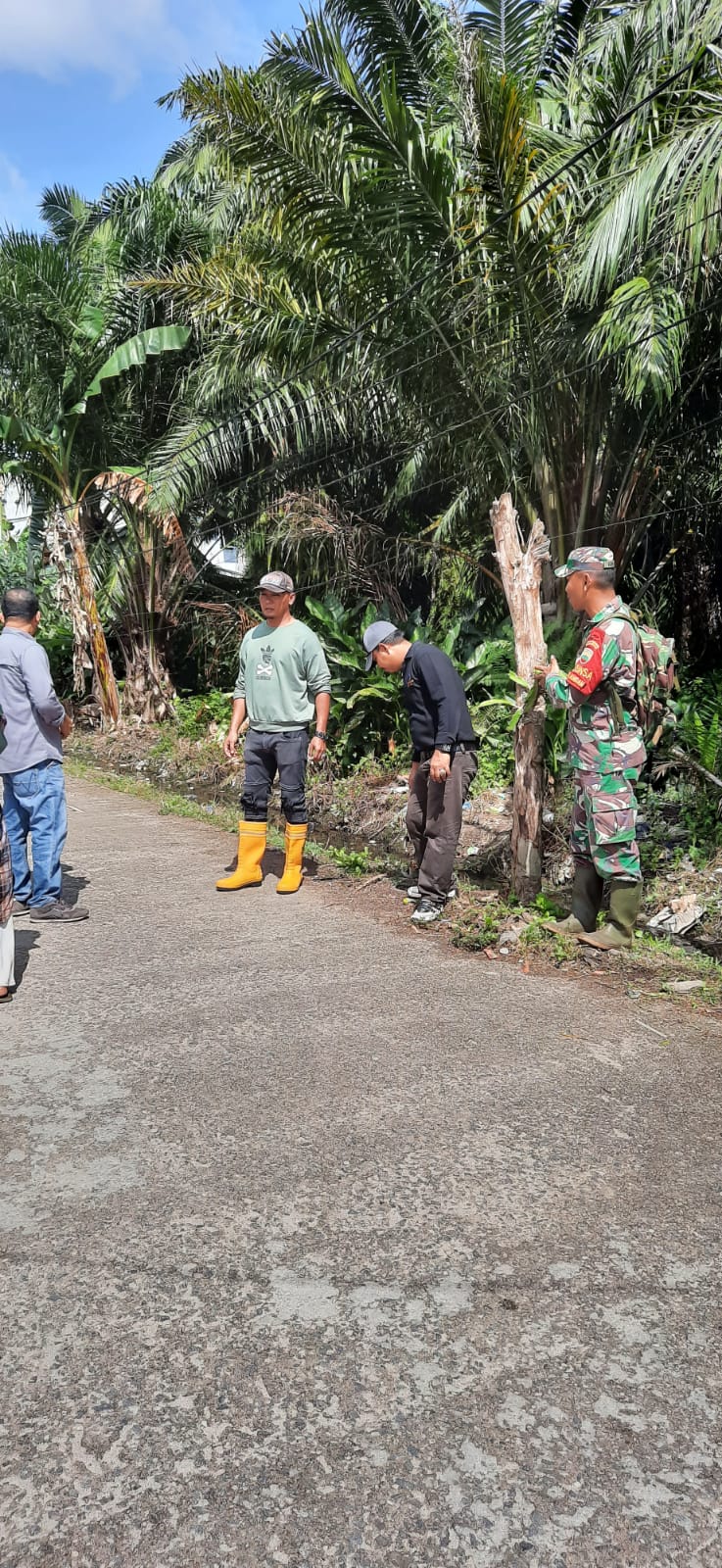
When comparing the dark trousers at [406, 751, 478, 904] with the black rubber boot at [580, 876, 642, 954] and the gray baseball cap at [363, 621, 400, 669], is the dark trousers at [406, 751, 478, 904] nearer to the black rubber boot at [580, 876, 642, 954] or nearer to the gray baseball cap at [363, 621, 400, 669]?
the gray baseball cap at [363, 621, 400, 669]

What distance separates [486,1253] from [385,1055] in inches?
55.7

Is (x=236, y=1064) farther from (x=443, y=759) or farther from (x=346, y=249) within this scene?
(x=346, y=249)

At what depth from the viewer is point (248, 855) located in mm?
7262

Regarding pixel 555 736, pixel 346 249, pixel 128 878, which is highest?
pixel 346 249

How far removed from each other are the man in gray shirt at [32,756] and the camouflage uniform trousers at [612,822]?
2.97m

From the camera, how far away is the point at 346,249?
9367 mm

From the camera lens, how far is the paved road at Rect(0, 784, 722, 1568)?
208 centimetres

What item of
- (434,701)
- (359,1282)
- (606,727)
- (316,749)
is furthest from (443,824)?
(359,1282)

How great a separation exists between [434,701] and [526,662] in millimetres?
598

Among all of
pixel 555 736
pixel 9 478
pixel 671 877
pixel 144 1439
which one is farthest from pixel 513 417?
pixel 9 478

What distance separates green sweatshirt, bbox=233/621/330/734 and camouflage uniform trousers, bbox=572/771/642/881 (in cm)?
223

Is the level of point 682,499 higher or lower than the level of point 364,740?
higher

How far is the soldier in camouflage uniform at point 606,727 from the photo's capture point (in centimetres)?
529

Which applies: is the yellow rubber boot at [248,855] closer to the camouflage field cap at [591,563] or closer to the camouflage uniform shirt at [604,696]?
the camouflage uniform shirt at [604,696]
